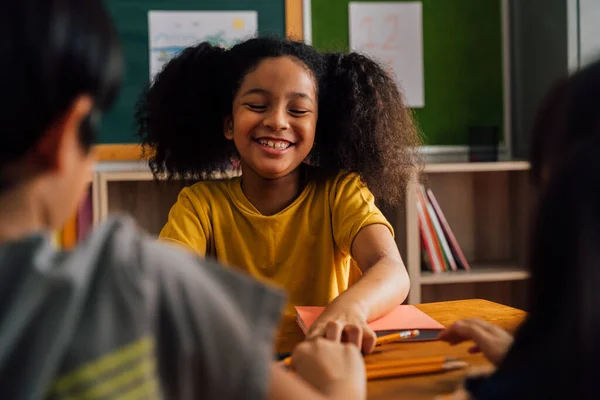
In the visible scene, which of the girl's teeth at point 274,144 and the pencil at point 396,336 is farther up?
the girl's teeth at point 274,144

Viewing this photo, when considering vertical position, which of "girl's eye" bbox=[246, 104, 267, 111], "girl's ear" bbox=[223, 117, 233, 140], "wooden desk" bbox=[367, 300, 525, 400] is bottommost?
"wooden desk" bbox=[367, 300, 525, 400]

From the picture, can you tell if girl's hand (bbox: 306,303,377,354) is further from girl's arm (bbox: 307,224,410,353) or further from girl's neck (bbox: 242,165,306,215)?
girl's neck (bbox: 242,165,306,215)

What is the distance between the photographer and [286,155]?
1536 millimetres

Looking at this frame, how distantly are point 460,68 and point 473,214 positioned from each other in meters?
0.59

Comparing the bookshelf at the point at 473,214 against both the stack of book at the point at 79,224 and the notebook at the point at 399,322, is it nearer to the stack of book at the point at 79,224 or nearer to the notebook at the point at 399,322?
the stack of book at the point at 79,224

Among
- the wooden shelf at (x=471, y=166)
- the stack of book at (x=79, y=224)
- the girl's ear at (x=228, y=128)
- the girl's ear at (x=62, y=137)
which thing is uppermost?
the girl's ear at (x=228, y=128)

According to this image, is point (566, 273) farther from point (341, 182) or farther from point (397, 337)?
point (341, 182)

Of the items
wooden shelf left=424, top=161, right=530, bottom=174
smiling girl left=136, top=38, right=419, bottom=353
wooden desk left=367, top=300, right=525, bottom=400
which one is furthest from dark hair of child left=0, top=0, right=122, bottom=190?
wooden shelf left=424, top=161, right=530, bottom=174

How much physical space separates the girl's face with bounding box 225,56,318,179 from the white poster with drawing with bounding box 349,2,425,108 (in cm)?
121

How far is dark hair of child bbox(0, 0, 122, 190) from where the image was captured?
45cm

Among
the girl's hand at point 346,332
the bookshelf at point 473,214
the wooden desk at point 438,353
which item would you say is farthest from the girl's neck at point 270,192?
the bookshelf at point 473,214

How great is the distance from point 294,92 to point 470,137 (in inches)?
54.5

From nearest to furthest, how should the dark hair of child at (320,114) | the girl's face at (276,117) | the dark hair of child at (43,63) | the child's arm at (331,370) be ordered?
the dark hair of child at (43,63), the child's arm at (331,370), the girl's face at (276,117), the dark hair of child at (320,114)

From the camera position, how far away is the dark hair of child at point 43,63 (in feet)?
1.48
